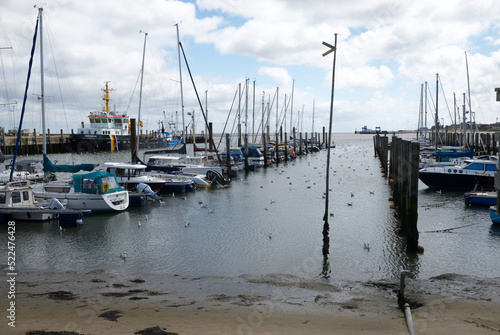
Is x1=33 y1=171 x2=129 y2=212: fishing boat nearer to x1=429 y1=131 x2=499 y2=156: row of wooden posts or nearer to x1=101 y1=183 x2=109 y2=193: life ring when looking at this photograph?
x1=101 y1=183 x2=109 y2=193: life ring

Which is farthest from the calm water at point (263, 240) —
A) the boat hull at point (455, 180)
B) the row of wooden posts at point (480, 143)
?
the row of wooden posts at point (480, 143)

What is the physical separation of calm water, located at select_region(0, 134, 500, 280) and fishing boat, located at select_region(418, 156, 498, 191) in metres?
2.65

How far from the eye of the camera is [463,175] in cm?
3450

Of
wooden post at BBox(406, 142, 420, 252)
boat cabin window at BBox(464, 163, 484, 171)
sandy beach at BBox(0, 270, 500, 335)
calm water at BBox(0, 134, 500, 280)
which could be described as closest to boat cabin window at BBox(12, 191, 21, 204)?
calm water at BBox(0, 134, 500, 280)

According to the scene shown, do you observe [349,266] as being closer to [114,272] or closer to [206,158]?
[114,272]

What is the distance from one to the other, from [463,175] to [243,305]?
28.1 m

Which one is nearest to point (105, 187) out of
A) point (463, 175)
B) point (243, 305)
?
point (243, 305)

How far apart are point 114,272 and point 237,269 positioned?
448cm

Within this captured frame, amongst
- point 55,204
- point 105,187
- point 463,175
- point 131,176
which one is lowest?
point 55,204

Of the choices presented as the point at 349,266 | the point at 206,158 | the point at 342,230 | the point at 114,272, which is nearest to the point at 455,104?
the point at 206,158

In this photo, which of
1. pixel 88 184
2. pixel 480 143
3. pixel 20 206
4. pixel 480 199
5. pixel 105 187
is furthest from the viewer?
pixel 480 143

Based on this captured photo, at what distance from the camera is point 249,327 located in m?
10.6

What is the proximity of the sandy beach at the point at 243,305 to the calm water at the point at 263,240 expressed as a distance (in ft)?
3.95

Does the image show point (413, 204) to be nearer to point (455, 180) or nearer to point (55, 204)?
point (55, 204)
